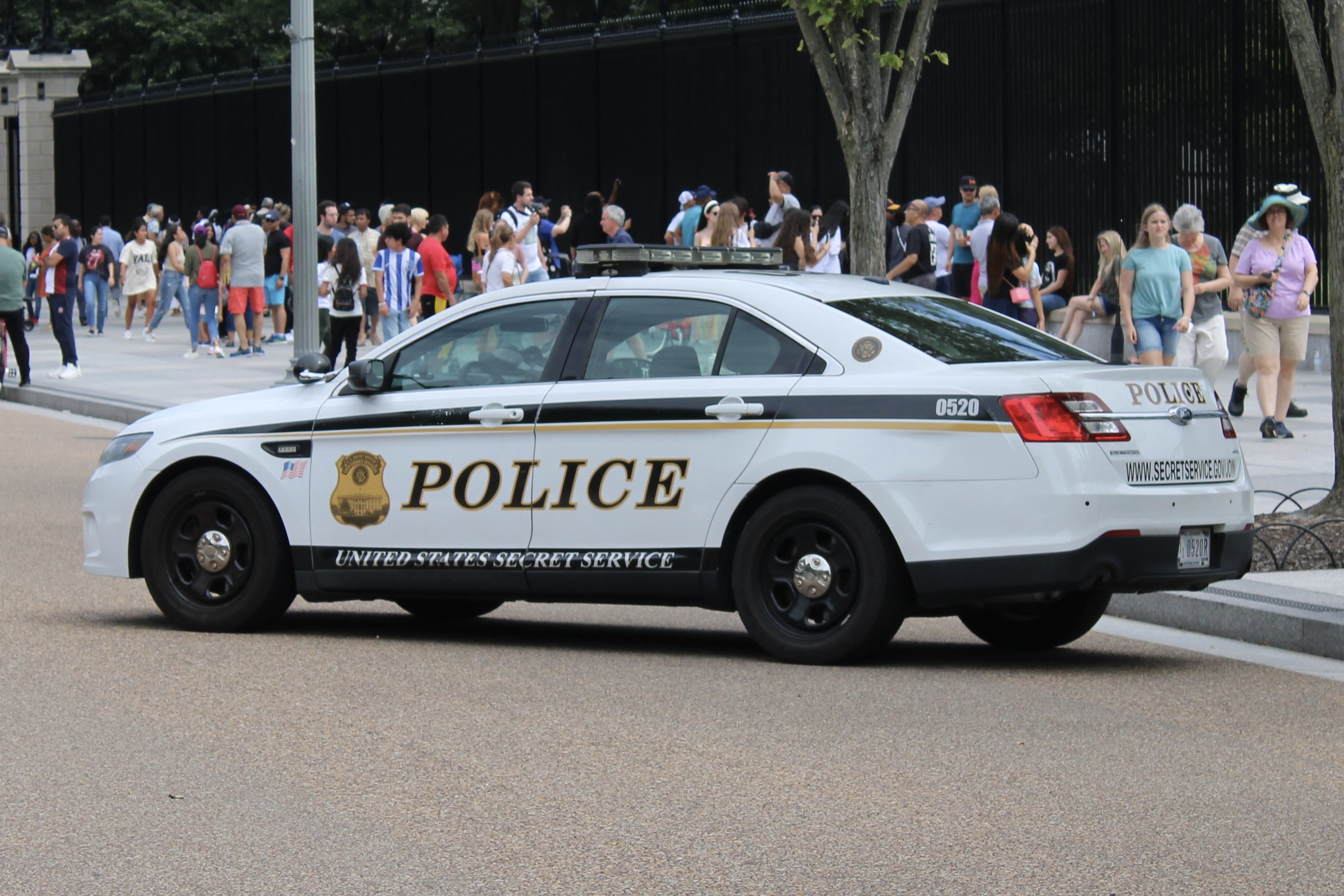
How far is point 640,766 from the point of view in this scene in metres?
6.46

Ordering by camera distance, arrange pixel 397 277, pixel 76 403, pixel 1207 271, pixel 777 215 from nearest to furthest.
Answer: pixel 1207 271
pixel 777 215
pixel 397 277
pixel 76 403

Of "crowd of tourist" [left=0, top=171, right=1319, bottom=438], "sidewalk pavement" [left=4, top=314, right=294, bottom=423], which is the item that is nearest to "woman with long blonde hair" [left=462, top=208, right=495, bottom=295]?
"crowd of tourist" [left=0, top=171, right=1319, bottom=438]

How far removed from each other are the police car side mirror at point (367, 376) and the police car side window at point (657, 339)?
100 cm

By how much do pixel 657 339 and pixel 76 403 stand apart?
16029 millimetres

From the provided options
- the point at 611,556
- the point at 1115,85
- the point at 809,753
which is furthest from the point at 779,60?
the point at 809,753

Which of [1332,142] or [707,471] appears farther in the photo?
[1332,142]

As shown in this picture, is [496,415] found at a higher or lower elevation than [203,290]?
lower

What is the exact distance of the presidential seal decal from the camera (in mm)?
8242

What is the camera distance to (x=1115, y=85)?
71.7ft

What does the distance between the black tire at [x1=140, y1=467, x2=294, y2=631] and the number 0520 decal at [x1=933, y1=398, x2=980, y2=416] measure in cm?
311

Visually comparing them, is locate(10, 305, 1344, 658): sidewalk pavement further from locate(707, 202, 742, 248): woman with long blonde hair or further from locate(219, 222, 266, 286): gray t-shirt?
locate(707, 202, 742, 248): woman with long blonde hair

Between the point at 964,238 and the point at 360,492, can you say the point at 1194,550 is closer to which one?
the point at 360,492

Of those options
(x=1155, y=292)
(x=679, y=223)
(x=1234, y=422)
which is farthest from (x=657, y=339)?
(x=679, y=223)

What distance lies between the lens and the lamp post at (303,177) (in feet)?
68.3
